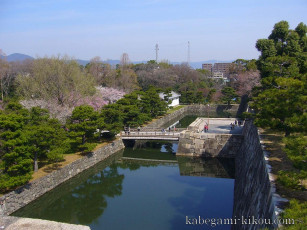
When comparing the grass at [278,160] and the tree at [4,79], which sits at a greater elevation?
the tree at [4,79]

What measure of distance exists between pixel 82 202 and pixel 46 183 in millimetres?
2514

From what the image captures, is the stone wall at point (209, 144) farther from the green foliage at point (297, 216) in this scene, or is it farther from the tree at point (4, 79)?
the tree at point (4, 79)

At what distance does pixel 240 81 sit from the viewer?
165 feet

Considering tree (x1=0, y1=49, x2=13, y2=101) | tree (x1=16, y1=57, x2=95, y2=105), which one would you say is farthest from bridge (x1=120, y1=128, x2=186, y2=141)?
tree (x1=0, y1=49, x2=13, y2=101)

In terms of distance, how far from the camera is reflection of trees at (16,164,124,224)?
48.2 feet

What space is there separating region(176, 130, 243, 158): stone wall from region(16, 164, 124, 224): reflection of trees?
22.8 ft

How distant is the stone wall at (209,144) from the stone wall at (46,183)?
7034 mm

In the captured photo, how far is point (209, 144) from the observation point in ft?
78.3

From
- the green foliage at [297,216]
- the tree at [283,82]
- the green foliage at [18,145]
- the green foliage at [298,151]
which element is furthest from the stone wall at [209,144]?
the green foliage at [297,216]

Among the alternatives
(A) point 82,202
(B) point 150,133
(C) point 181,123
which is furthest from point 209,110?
(A) point 82,202

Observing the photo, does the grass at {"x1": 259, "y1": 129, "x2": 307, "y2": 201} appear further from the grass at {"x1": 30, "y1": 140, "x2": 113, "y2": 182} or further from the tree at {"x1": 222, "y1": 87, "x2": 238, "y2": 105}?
the tree at {"x1": 222, "y1": 87, "x2": 238, "y2": 105}

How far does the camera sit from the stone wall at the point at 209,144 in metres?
23.4

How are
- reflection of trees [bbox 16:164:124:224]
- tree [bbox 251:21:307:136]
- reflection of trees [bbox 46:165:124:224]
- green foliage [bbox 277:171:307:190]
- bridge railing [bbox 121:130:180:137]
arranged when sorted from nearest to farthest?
green foliage [bbox 277:171:307:190]
tree [bbox 251:21:307:136]
reflection of trees [bbox 16:164:124:224]
reflection of trees [bbox 46:165:124:224]
bridge railing [bbox 121:130:180:137]

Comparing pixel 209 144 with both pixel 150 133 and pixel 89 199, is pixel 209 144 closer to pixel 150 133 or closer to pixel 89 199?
pixel 150 133
